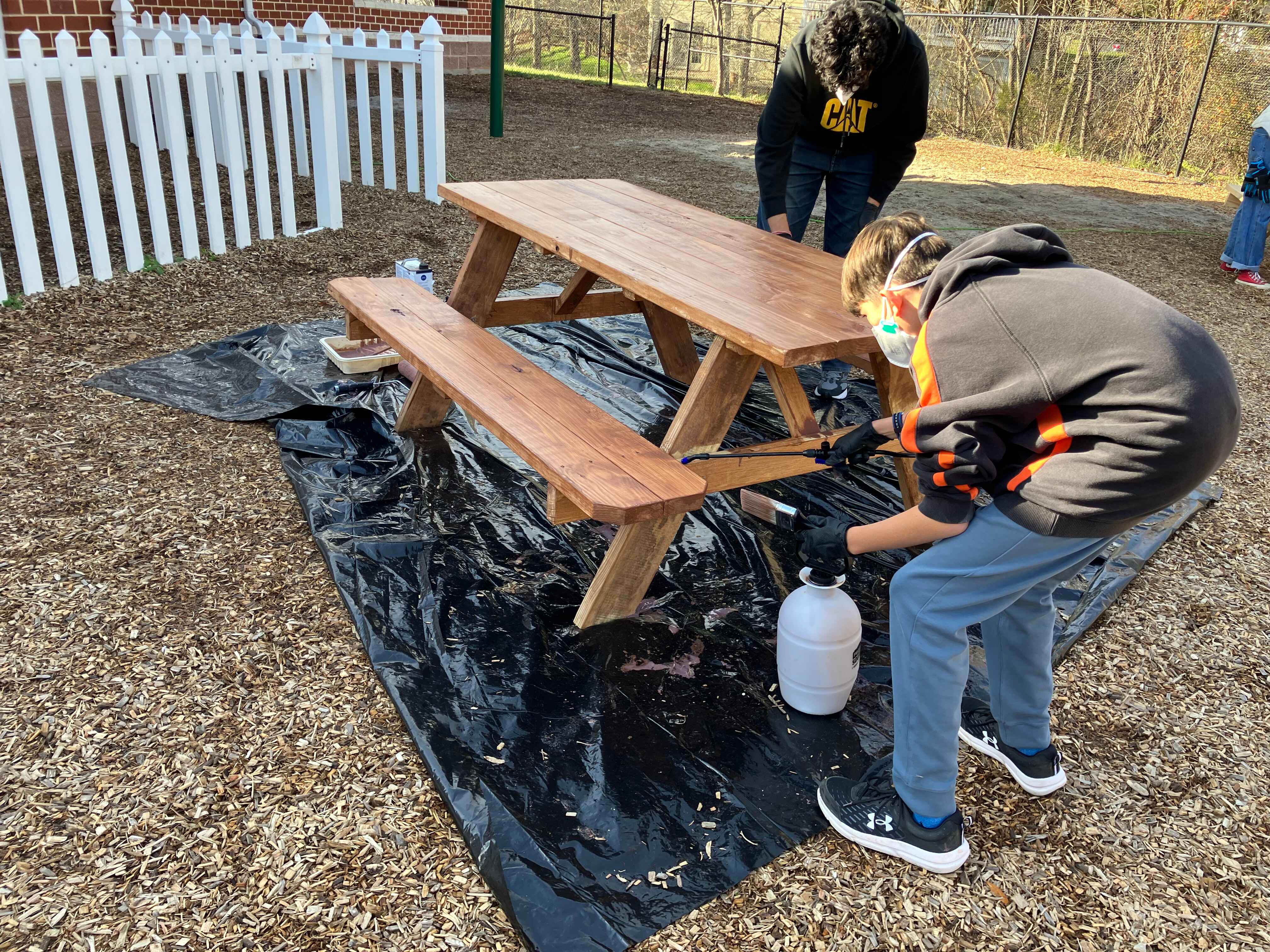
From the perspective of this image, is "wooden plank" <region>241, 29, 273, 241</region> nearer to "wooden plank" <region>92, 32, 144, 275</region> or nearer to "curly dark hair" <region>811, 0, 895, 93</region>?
"wooden plank" <region>92, 32, 144, 275</region>

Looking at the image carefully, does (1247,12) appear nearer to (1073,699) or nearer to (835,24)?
(835,24)

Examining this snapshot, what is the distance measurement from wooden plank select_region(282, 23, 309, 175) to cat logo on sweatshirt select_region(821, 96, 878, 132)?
361 cm

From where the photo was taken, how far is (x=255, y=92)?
18.5ft

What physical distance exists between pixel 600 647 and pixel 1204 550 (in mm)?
2347

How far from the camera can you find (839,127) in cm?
418

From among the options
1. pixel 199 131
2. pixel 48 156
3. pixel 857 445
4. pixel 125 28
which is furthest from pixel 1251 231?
pixel 125 28

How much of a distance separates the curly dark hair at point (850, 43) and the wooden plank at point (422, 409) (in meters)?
2.00

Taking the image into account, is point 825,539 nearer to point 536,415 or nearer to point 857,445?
point 857,445

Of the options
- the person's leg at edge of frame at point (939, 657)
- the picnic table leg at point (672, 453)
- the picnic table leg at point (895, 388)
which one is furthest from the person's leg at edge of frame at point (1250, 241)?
the person's leg at edge of frame at point (939, 657)

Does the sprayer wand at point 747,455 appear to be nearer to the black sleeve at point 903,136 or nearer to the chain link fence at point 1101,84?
the black sleeve at point 903,136

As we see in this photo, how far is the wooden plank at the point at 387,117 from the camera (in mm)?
6859

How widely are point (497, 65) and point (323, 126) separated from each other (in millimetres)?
4184

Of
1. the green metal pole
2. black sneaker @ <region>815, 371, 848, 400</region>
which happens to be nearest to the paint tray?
black sneaker @ <region>815, 371, 848, 400</region>

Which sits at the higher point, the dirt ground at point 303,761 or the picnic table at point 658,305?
the picnic table at point 658,305
